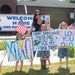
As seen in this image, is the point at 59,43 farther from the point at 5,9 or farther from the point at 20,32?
the point at 5,9

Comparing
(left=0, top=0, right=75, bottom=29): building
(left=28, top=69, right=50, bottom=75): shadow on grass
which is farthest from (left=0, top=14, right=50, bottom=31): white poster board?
(left=0, top=0, right=75, bottom=29): building

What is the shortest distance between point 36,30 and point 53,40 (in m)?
0.62

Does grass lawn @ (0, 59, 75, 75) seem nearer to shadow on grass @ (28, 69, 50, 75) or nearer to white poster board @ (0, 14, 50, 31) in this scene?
shadow on grass @ (28, 69, 50, 75)

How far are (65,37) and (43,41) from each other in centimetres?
74

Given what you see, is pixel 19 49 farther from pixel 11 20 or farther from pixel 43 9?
pixel 43 9

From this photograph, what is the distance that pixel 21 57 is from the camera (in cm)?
856

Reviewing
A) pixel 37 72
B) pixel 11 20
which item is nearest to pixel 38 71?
pixel 37 72

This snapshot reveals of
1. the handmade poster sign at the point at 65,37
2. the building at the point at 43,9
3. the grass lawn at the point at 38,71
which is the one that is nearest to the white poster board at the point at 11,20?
the grass lawn at the point at 38,71

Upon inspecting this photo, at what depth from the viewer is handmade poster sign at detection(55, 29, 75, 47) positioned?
8.75 meters

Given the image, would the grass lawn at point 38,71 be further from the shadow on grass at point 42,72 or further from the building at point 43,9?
the building at point 43,9

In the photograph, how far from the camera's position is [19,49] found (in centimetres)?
856

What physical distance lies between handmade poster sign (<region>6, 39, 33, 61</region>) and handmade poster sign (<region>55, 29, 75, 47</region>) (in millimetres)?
922

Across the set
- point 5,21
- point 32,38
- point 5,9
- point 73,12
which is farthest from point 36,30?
point 73,12

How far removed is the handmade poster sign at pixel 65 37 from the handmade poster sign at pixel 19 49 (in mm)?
922
